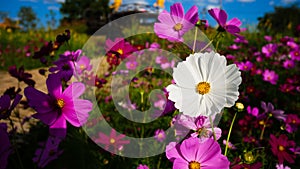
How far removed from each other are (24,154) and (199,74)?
1.13 meters

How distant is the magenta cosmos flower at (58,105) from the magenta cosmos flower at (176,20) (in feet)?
0.70

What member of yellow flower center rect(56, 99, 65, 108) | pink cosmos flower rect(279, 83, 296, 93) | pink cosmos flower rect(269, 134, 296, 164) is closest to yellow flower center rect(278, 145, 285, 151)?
pink cosmos flower rect(269, 134, 296, 164)

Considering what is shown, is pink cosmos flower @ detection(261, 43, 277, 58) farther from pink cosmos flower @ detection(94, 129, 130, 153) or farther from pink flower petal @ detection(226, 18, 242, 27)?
pink flower petal @ detection(226, 18, 242, 27)

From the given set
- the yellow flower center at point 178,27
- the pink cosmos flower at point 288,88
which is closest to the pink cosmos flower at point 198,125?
the yellow flower center at point 178,27

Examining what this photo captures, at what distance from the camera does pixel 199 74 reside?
18.2 inches

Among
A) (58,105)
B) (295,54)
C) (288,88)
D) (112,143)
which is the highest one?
(295,54)

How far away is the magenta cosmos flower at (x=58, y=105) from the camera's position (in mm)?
478

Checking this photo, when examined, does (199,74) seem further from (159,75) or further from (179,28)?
(159,75)

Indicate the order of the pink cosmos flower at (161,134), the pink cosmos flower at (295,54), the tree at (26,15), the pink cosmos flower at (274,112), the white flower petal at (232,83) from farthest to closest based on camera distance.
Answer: the tree at (26,15) → the pink cosmos flower at (295,54) → the pink cosmos flower at (274,112) → the pink cosmos flower at (161,134) → the white flower petal at (232,83)

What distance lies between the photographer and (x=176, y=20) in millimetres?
548

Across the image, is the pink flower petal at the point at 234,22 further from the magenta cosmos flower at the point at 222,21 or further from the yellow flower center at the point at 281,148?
the yellow flower center at the point at 281,148

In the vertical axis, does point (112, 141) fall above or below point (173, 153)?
below

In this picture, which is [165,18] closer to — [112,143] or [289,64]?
[112,143]

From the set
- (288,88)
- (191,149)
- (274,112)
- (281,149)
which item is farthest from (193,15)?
(288,88)
